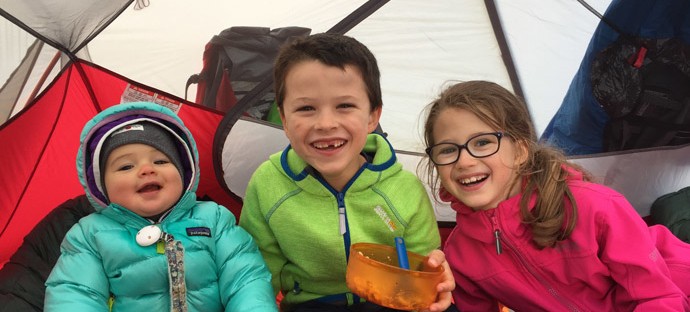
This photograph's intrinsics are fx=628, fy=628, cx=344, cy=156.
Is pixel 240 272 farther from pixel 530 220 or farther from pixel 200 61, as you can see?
pixel 200 61

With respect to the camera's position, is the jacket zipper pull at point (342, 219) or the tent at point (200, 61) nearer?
the jacket zipper pull at point (342, 219)

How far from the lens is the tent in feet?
6.64

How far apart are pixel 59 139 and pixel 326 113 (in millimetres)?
1168

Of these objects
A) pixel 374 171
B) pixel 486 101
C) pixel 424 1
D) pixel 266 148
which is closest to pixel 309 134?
pixel 374 171

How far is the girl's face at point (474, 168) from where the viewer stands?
146 cm

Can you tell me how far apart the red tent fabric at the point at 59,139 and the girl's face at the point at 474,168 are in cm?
88

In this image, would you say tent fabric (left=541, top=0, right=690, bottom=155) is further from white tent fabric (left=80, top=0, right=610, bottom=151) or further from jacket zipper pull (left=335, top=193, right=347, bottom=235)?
jacket zipper pull (left=335, top=193, right=347, bottom=235)

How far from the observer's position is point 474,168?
57.4 inches

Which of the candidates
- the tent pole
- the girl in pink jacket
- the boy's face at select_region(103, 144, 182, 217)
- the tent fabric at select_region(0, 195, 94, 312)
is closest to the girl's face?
the girl in pink jacket

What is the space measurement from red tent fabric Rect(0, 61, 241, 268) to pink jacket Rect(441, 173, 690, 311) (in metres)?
0.88

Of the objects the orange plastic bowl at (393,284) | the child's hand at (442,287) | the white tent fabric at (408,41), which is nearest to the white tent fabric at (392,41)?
the white tent fabric at (408,41)

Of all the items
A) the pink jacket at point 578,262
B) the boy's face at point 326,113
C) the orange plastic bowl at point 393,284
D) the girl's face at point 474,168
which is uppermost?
the boy's face at point 326,113

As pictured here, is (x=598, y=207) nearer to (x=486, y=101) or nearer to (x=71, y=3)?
(x=486, y=101)

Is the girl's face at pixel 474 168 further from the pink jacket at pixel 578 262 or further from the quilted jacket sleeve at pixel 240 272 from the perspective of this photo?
the quilted jacket sleeve at pixel 240 272
